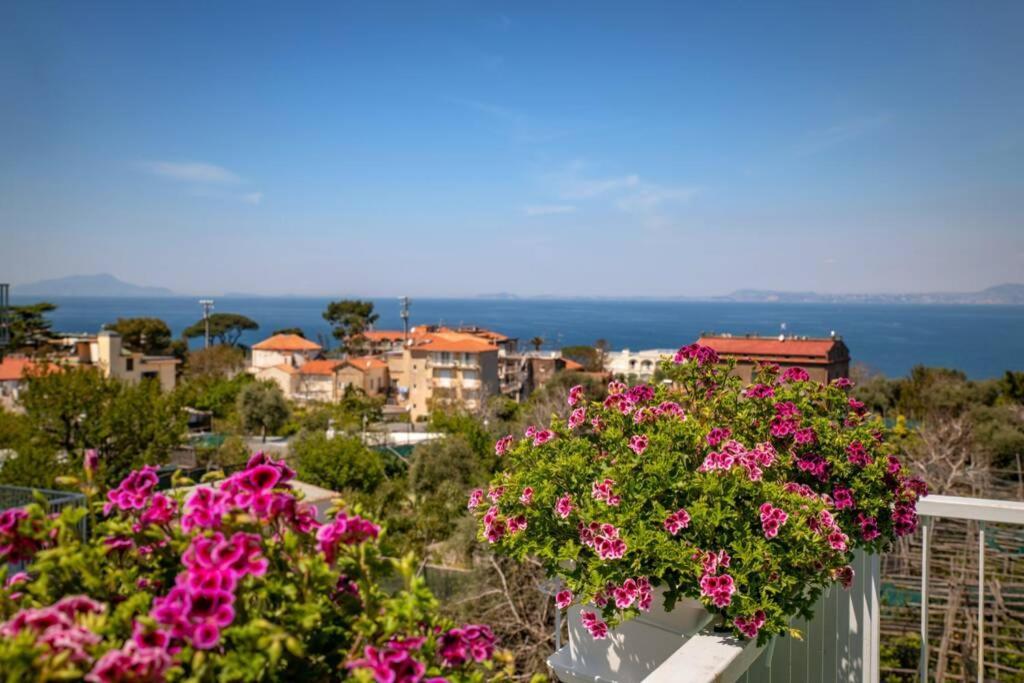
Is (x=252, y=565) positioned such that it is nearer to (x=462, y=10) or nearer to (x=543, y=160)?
(x=462, y=10)

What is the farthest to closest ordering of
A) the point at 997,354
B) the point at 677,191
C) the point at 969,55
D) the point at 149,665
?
the point at 997,354
the point at 677,191
the point at 969,55
the point at 149,665

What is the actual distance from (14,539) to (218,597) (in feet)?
1.43

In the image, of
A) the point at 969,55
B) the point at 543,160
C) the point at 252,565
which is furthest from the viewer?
the point at 543,160

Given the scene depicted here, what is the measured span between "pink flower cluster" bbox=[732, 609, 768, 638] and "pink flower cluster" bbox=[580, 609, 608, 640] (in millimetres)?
358

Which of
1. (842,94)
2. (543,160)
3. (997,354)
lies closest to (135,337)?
(543,160)

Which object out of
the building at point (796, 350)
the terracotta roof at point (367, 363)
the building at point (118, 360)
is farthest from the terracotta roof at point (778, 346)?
the building at point (118, 360)

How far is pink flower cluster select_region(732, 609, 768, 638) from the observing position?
1598 millimetres

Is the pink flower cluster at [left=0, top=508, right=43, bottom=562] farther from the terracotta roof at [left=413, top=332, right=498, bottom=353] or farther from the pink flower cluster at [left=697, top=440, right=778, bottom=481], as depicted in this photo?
the terracotta roof at [left=413, top=332, right=498, bottom=353]

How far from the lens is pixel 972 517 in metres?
2.49

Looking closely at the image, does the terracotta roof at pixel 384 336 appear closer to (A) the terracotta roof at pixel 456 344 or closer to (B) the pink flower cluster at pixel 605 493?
(A) the terracotta roof at pixel 456 344

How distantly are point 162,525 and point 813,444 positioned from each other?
211cm

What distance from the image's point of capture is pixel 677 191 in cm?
7431

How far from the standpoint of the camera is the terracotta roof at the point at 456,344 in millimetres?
41094

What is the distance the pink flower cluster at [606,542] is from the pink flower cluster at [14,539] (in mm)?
1201
